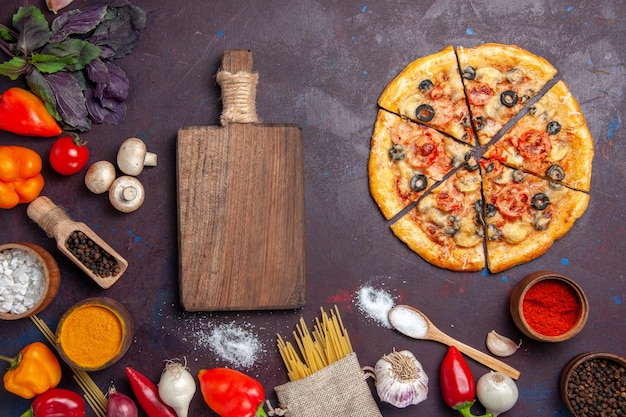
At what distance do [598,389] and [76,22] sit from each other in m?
3.70

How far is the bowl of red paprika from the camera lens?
3.48 metres

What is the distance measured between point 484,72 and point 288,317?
188 centimetres

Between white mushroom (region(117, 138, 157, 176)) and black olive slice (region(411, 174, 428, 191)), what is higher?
black olive slice (region(411, 174, 428, 191))

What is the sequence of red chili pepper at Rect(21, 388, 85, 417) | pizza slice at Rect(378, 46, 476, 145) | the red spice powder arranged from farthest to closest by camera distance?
pizza slice at Rect(378, 46, 476, 145), the red spice powder, red chili pepper at Rect(21, 388, 85, 417)

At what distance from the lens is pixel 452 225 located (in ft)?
11.9

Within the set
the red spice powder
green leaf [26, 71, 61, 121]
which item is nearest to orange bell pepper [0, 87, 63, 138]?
green leaf [26, 71, 61, 121]

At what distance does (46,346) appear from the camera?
3633 mm

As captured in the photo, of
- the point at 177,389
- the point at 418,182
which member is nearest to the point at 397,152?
the point at 418,182

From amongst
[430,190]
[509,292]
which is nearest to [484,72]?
[430,190]

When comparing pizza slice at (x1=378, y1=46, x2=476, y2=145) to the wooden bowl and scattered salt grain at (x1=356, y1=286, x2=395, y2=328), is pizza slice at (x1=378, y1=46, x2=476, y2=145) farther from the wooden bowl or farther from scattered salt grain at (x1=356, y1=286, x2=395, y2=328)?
the wooden bowl

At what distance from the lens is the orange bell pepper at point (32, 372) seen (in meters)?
3.44

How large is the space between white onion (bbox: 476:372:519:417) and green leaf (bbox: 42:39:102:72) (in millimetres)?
2956

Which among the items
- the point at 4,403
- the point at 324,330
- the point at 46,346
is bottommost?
the point at 4,403

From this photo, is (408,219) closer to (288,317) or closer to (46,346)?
(288,317)
